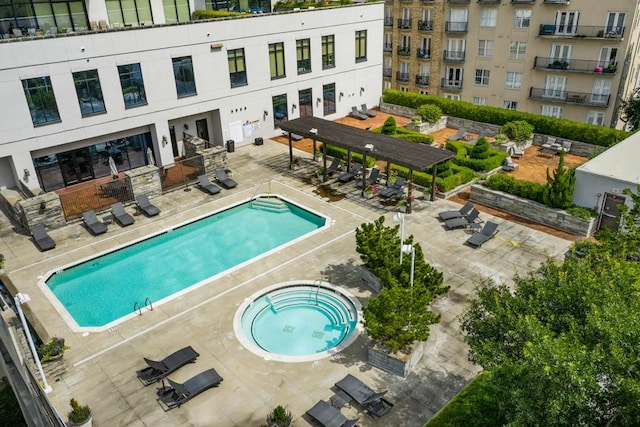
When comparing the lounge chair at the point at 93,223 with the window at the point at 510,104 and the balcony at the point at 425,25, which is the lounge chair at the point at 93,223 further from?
the balcony at the point at 425,25

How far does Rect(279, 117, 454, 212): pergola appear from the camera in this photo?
88.8 ft

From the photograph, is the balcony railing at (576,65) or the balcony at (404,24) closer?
the balcony railing at (576,65)

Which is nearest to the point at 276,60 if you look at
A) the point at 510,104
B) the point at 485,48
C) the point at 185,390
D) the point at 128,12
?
the point at 128,12

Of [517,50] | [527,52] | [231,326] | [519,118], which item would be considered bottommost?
[231,326]

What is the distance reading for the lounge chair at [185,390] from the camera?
1625 centimetres

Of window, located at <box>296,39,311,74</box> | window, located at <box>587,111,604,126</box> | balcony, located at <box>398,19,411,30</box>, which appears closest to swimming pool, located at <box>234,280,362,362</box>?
window, located at <box>296,39,311,74</box>

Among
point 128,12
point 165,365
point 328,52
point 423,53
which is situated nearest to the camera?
point 165,365

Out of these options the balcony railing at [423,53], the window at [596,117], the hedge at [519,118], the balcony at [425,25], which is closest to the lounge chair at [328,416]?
the hedge at [519,118]

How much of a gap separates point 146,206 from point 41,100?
29.0 ft

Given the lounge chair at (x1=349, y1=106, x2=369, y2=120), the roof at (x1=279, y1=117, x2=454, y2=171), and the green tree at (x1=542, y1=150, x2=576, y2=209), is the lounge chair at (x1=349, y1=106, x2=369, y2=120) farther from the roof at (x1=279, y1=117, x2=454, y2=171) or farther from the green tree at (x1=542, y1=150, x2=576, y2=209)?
the green tree at (x1=542, y1=150, x2=576, y2=209)

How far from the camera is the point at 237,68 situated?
37.1 meters

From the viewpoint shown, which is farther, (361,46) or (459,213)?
(361,46)

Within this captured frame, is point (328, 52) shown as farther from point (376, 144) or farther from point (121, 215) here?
point (121, 215)

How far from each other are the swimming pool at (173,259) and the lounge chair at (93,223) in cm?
228
